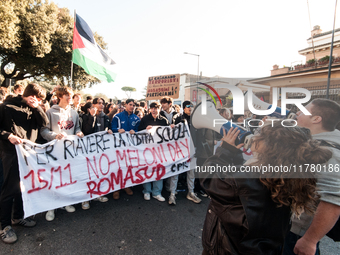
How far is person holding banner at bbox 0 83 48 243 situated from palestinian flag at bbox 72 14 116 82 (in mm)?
2782

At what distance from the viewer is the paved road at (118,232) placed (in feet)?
7.36

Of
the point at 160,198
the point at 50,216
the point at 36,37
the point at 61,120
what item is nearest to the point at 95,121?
the point at 61,120

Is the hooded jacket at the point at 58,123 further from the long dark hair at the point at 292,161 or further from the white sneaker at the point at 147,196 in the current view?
the long dark hair at the point at 292,161

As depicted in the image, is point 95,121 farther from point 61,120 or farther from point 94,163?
Answer: point 94,163

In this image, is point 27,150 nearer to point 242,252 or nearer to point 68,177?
point 68,177

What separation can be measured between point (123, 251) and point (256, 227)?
1800 mm

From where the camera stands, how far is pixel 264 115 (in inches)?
69.1

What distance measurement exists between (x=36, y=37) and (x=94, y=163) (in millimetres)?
12234

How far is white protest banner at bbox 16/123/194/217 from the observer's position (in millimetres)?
2611

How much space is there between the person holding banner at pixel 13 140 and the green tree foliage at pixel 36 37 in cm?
984

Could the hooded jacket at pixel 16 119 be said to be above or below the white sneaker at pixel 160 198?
above

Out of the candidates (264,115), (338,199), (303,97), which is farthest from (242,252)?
(303,97)

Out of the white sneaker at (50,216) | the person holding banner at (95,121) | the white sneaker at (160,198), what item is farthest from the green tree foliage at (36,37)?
the white sneaker at (160,198)

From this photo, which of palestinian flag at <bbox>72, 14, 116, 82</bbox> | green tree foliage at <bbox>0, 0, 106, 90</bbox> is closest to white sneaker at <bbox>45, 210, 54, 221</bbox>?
palestinian flag at <bbox>72, 14, 116, 82</bbox>
